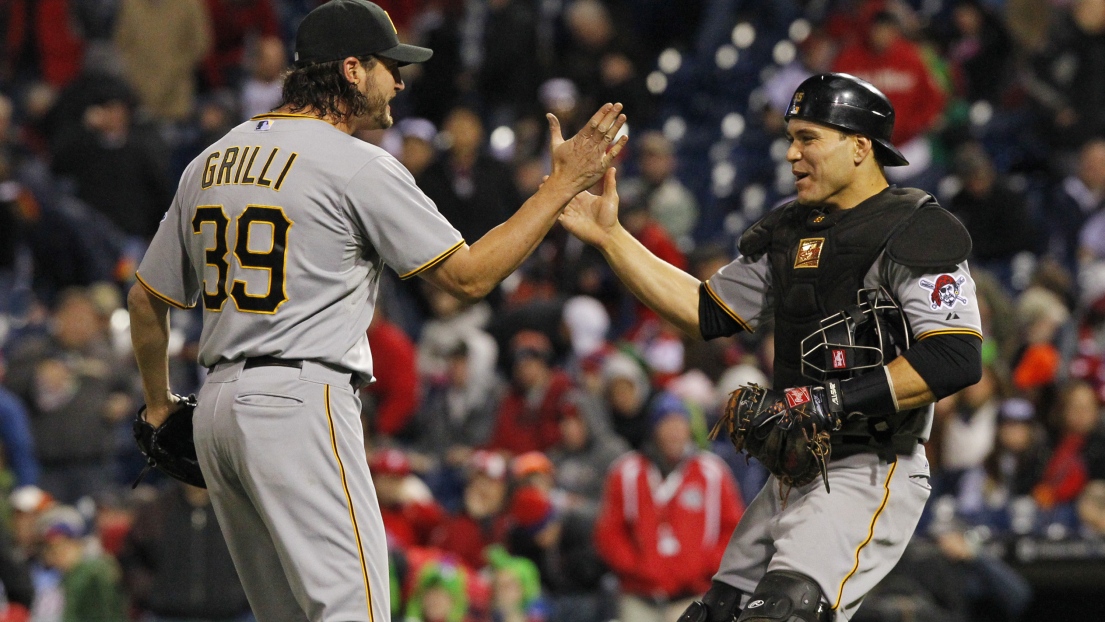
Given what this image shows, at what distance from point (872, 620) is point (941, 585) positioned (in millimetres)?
562

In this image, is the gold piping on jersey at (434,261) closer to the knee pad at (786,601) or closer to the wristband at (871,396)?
the wristband at (871,396)

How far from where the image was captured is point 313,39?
4.41m

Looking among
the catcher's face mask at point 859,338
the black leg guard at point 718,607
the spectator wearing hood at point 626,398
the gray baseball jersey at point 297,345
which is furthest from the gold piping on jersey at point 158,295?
the spectator wearing hood at point 626,398

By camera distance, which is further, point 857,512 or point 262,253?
point 857,512

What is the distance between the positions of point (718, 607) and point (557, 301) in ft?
20.3

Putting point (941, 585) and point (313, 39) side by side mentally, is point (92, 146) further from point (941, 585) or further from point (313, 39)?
point (313, 39)

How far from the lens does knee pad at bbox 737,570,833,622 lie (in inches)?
168

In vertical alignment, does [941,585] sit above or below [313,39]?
below

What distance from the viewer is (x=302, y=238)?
13.9 ft

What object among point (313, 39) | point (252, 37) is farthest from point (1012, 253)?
point (313, 39)

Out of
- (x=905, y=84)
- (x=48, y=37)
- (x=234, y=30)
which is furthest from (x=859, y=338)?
→ (x=48, y=37)

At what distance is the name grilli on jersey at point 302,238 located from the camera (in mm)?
4223

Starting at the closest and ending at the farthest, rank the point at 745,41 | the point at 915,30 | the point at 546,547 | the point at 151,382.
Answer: the point at 151,382, the point at 546,547, the point at 915,30, the point at 745,41

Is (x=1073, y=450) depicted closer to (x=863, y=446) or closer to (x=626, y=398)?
(x=626, y=398)
